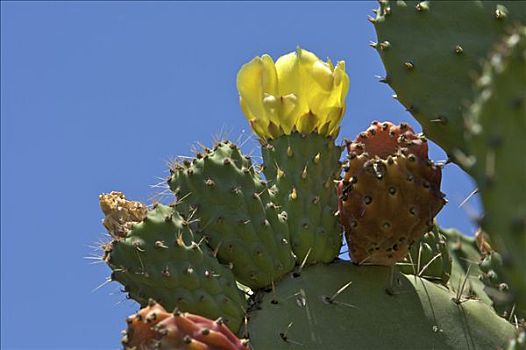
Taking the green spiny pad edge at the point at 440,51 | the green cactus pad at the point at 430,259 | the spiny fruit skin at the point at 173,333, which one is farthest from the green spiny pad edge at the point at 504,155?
the green cactus pad at the point at 430,259

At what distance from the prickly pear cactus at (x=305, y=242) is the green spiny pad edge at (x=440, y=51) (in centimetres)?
3

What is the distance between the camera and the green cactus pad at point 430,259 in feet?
11.2

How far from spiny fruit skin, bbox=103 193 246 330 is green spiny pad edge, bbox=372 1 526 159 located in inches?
28.1

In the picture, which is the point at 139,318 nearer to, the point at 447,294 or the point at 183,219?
the point at 183,219

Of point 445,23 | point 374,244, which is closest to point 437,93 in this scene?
point 445,23

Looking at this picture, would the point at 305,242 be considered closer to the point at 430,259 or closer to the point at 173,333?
the point at 430,259

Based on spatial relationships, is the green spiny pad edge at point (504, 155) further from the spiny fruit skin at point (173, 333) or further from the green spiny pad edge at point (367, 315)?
the green spiny pad edge at point (367, 315)

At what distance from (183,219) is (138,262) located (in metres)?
0.19

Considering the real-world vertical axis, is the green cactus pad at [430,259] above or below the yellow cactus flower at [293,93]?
below

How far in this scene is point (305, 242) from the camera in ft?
10.6

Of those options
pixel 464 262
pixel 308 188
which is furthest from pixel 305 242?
pixel 464 262

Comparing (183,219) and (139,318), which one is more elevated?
(183,219)

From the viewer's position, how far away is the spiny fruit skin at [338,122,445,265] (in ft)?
10.1

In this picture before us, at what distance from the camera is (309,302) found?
3.09 m
